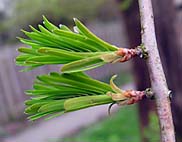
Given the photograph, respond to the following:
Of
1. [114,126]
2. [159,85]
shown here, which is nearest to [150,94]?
[159,85]

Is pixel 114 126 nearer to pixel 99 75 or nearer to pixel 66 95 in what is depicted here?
pixel 99 75

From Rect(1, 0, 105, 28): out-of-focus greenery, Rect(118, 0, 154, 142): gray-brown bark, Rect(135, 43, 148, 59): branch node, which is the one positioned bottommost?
Rect(135, 43, 148, 59): branch node

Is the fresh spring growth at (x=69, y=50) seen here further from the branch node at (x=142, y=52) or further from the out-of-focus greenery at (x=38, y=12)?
the out-of-focus greenery at (x=38, y=12)

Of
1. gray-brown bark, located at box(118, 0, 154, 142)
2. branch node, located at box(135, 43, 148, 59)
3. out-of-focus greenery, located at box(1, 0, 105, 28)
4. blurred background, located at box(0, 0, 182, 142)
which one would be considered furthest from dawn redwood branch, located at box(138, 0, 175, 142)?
out-of-focus greenery, located at box(1, 0, 105, 28)

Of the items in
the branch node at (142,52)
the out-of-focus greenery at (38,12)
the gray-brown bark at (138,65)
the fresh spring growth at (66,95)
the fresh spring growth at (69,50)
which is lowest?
the fresh spring growth at (66,95)

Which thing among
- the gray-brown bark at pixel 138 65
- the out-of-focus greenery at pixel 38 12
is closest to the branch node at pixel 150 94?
the gray-brown bark at pixel 138 65

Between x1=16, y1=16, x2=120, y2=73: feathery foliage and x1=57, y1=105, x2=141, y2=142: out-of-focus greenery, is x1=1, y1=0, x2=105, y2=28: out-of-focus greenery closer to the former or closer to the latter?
x1=57, y1=105, x2=141, y2=142: out-of-focus greenery

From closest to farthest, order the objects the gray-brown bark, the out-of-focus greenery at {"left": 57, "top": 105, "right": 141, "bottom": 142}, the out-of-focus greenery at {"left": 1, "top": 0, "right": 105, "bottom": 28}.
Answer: the gray-brown bark, the out-of-focus greenery at {"left": 57, "top": 105, "right": 141, "bottom": 142}, the out-of-focus greenery at {"left": 1, "top": 0, "right": 105, "bottom": 28}
